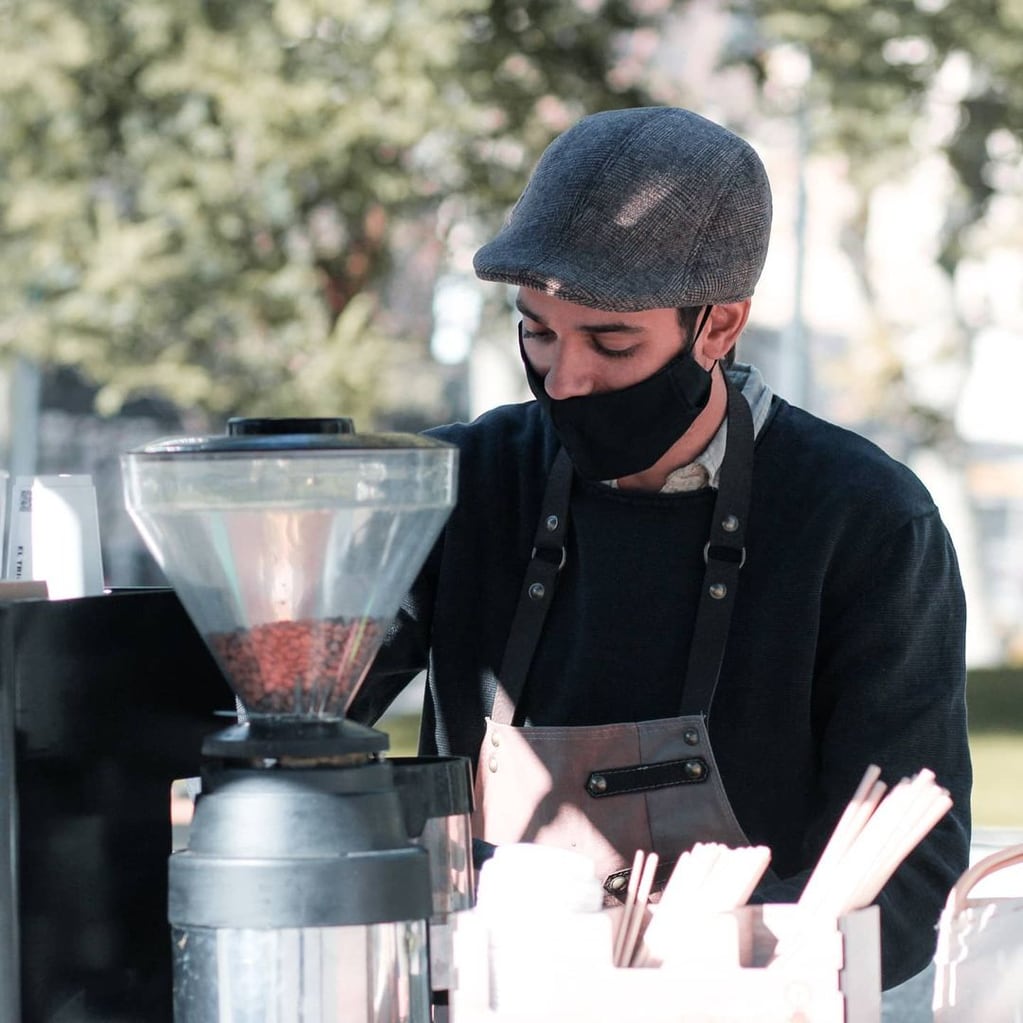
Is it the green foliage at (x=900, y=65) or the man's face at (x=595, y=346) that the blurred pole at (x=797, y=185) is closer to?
the green foliage at (x=900, y=65)

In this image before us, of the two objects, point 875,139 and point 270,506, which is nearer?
point 270,506

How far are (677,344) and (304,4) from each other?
5.93 meters

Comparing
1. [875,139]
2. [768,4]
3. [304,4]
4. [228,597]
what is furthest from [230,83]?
[228,597]

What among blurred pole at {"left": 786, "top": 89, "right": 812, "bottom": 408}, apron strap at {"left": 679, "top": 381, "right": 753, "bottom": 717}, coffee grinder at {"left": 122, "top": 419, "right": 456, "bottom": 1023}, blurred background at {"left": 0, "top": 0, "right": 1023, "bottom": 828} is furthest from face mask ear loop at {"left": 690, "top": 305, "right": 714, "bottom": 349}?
blurred pole at {"left": 786, "top": 89, "right": 812, "bottom": 408}

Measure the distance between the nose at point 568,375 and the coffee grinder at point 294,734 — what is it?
0.51 m

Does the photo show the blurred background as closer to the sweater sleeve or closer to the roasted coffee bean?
the sweater sleeve

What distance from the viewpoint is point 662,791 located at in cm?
183

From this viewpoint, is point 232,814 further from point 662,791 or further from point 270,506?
point 662,791

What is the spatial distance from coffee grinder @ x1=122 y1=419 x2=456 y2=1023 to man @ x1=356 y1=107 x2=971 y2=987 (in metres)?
0.50

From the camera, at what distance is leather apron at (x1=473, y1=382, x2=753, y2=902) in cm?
183

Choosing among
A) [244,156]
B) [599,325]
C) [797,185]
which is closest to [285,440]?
Result: [599,325]

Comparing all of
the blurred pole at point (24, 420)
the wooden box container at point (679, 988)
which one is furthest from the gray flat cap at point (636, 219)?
the blurred pole at point (24, 420)

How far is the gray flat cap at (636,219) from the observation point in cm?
175

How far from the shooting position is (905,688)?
1.79 m
